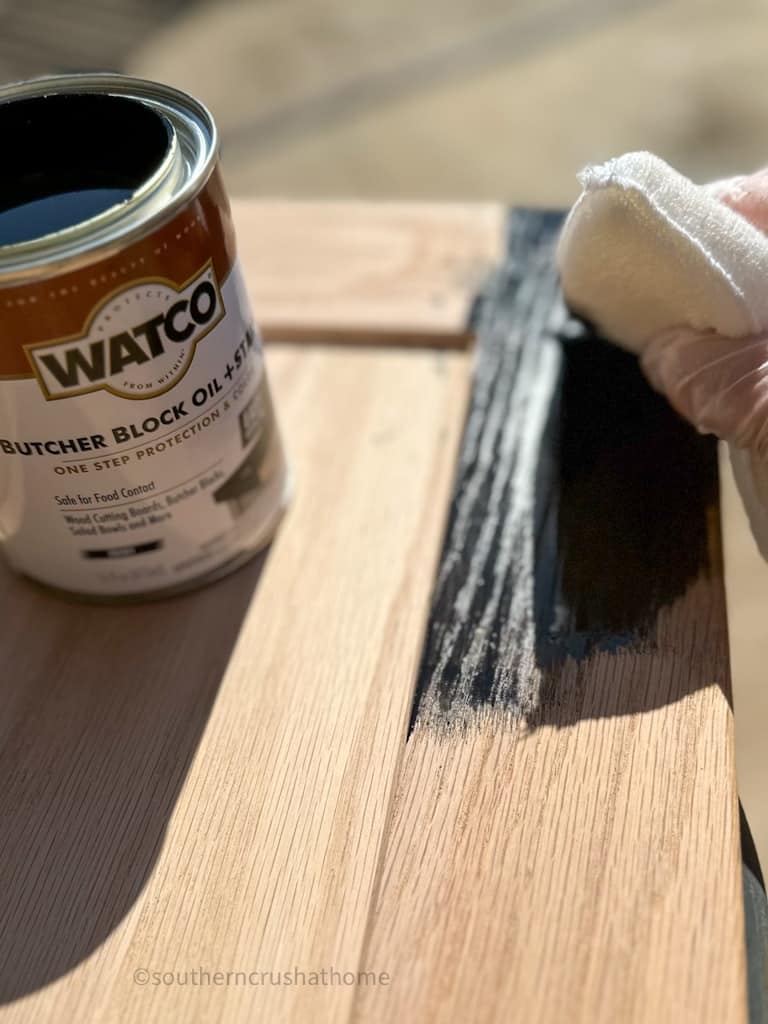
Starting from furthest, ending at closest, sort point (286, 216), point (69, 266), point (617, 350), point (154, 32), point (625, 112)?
point (154, 32) < point (625, 112) < point (286, 216) < point (617, 350) < point (69, 266)

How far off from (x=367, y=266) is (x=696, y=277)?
0.87ft

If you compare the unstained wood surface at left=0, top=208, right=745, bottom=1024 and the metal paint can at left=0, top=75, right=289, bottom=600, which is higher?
the metal paint can at left=0, top=75, right=289, bottom=600

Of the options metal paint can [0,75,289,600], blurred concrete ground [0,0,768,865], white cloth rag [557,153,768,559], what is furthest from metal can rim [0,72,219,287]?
blurred concrete ground [0,0,768,865]

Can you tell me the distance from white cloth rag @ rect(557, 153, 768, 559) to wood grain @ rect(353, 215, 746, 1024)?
52 millimetres

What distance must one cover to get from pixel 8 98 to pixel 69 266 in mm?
115

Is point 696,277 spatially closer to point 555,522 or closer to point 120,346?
point 555,522

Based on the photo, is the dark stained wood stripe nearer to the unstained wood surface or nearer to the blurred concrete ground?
the unstained wood surface

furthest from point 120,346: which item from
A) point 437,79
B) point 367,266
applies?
point 437,79

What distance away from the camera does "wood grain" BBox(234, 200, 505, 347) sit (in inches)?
23.8

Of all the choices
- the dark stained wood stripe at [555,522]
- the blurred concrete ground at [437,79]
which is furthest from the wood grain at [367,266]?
the blurred concrete ground at [437,79]

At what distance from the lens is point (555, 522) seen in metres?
0.48

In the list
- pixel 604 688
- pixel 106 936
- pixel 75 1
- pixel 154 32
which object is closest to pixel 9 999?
pixel 106 936

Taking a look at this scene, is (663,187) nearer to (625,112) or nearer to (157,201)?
(157,201)

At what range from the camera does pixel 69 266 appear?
1.12ft
